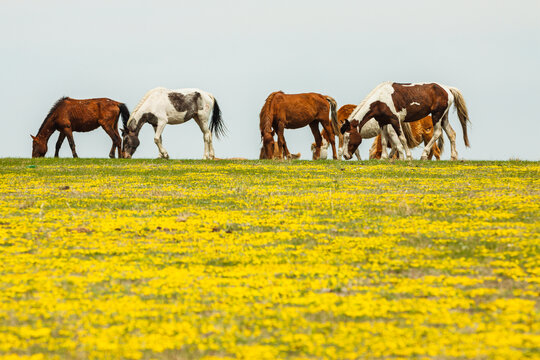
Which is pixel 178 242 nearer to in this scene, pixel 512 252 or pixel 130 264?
pixel 130 264

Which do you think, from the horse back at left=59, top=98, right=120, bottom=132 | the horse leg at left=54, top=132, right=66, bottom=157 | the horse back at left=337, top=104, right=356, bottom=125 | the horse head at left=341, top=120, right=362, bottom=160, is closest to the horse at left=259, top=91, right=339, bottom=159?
the horse head at left=341, top=120, right=362, bottom=160

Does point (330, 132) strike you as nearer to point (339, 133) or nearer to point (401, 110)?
point (339, 133)

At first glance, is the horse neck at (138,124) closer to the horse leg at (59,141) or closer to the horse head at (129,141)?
the horse head at (129,141)

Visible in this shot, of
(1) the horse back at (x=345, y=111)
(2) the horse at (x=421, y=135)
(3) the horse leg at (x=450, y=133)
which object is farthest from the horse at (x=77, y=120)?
(3) the horse leg at (x=450, y=133)

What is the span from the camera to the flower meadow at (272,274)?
6.67 m

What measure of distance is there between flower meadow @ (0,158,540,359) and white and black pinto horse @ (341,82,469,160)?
13228 millimetres

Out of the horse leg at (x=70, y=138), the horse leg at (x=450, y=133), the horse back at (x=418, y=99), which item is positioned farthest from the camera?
the horse leg at (x=70, y=138)

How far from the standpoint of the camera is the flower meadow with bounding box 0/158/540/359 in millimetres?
6668

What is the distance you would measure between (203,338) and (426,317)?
7.48ft

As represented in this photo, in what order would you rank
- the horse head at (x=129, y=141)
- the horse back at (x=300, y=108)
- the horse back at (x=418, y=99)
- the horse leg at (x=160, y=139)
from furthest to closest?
1. the horse head at (x=129, y=141)
2. the horse leg at (x=160, y=139)
3. the horse back at (x=300, y=108)
4. the horse back at (x=418, y=99)

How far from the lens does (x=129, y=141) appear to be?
116 feet

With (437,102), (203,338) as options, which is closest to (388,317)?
(203,338)

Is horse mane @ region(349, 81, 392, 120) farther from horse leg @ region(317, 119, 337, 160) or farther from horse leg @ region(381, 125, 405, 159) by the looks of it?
horse leg @ region(317, 119, 337, 160)

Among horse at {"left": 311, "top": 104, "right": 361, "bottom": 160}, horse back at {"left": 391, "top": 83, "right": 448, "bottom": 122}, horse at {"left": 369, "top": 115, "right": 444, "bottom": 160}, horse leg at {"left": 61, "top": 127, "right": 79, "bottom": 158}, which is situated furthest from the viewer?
horse at {"left": 369, "top": 115, "right": 444, "bottom": 160}
